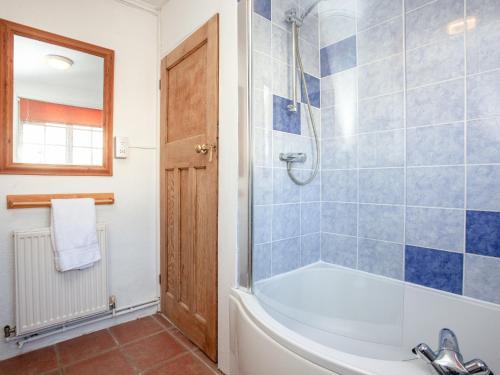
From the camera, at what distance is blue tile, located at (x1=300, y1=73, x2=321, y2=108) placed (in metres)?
1.51

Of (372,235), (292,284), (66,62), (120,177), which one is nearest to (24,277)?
(120,177)

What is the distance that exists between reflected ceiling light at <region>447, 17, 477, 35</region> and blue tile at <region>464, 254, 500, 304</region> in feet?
3.05

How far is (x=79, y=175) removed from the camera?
1.71 metres

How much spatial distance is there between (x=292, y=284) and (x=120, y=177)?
132 centimetres

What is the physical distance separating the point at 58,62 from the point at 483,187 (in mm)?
2269

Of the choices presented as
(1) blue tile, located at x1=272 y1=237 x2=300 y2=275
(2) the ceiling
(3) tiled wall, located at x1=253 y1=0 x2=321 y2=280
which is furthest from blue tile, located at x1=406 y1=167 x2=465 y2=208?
(2) the ceiling

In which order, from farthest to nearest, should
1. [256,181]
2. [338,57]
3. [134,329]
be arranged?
[134,329] → [338,57] → [256,181]

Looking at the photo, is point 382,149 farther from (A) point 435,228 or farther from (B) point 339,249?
(B) point 339,249

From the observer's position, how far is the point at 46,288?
154 cm

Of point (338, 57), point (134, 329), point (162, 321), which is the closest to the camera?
point (338, 57)

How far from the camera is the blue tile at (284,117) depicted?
1.37 metres

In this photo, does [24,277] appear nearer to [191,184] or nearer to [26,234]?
[26,234]

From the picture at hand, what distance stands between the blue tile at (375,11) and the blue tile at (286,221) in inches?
39.9

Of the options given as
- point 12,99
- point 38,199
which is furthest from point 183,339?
point 12,99
